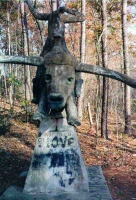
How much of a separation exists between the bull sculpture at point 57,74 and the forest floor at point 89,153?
3.04m

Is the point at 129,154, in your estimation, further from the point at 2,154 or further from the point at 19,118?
the point at 19,118

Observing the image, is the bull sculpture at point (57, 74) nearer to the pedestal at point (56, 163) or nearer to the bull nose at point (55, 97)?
the bull nose at point (55, 97)

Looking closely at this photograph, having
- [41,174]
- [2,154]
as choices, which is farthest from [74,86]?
[2,154]

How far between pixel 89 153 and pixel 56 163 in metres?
5.47

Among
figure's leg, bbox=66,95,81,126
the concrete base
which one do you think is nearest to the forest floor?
the concrete base

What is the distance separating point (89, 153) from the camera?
33.9ft

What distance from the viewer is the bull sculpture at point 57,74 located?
191 inches

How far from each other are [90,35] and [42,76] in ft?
49.7

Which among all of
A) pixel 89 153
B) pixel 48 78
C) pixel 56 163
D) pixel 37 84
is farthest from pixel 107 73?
pixel 89 153

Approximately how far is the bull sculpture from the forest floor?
3.04 m

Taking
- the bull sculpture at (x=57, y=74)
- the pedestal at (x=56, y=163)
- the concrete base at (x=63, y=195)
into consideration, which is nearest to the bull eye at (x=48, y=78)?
the bull sculpture at (x=57, y=74)

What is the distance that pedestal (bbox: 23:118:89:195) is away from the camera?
495 cm

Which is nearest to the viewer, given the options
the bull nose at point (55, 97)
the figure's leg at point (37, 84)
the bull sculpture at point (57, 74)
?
the bull nose at point (55, 97)

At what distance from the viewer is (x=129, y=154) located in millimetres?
10609
